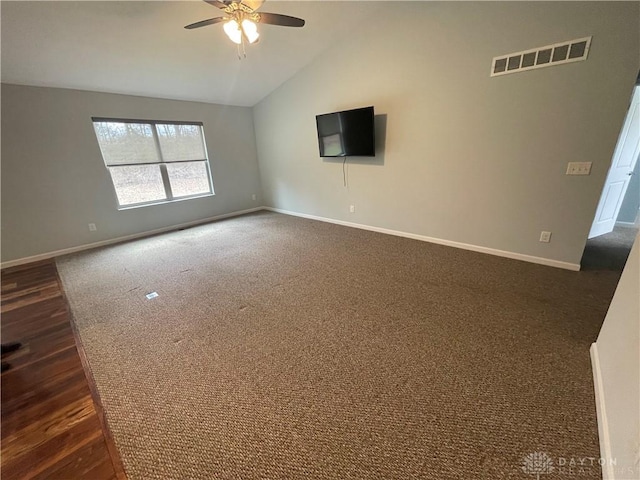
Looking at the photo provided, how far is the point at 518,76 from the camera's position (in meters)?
2.62

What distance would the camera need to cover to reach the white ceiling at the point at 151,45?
2516 mm

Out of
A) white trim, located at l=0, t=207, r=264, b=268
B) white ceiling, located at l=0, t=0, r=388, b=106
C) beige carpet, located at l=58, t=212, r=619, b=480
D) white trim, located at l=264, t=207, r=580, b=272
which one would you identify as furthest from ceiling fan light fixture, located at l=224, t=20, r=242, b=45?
white trim, located at l=0, t=207, r=264, b=268

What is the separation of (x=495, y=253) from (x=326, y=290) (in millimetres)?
2190

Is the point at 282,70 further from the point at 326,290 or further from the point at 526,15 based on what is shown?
the point at 326,290

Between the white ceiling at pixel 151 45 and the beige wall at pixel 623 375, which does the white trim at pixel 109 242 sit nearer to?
the white ceiling at pixel 151 45

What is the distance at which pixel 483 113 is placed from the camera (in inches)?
114

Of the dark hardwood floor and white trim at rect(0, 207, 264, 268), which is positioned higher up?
white trim at rect(0, 207, 264, 268)

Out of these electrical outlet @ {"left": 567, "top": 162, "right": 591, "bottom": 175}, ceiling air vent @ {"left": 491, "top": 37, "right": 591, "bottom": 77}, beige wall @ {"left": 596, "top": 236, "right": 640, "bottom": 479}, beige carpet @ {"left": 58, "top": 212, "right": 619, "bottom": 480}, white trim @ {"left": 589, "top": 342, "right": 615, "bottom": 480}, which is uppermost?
ceiling air vent @ {"left": 491, "top": 37, "right": 591, "bottom": 77}

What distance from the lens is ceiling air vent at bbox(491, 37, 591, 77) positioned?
2295 mm

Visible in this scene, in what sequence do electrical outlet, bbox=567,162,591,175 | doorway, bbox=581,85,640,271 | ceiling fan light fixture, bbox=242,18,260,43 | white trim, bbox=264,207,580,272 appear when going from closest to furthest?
ceiling fan light fixture, bbox=242,18,260,43, electrical outlet, bbox=567,162,591,175, white trim, bbox=264,207,580,272, doorway, bbox=581,85,640,271

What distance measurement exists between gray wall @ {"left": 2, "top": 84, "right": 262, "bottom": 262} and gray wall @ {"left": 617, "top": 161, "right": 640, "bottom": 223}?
720 centimetres

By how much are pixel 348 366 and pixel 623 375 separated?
1.27 meters

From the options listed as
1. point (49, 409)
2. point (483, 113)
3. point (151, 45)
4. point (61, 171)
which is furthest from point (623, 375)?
point (61, 171)

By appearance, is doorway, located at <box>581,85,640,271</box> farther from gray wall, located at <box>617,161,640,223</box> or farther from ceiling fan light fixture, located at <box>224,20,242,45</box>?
ceiling fan light fixture, located at <box>224,20,242,45</box>
